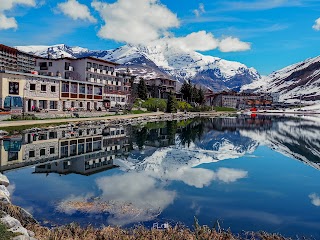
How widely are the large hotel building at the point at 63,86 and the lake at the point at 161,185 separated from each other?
18710mm

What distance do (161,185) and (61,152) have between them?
1284cm

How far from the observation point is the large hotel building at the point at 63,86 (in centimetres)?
5197

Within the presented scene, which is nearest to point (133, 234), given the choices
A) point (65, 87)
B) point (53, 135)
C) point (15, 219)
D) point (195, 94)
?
point (15, 219)

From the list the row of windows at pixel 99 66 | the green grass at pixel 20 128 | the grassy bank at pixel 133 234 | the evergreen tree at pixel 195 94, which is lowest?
the grassy bank at pixel 133 234

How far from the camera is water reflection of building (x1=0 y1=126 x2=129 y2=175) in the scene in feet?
79.2

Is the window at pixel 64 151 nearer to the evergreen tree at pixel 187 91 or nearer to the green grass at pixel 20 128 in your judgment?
the green grass at pixel 20 128

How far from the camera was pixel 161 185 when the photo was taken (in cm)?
1989

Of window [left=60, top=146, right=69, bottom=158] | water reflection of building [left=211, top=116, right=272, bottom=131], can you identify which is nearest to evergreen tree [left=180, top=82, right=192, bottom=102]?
water reflection of building [left=211, top=116, right=272, bottom=131]

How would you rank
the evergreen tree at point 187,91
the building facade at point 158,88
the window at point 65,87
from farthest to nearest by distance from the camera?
the evergreen tree at point 187,91, the building facade at point 158,88, the window at point 65,87

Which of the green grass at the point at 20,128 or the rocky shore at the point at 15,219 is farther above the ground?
the green grass at the point at 20,128

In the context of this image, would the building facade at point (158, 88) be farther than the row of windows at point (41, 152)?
Yes

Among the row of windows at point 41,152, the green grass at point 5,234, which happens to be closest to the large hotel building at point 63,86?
the row of windows at point 41,152

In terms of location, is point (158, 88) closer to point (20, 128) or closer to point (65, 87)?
point (65, 87)

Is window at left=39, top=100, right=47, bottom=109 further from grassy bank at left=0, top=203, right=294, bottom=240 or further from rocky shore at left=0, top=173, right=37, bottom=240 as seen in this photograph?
grassy bank at left=0, top=203, right=294, bottom=240
